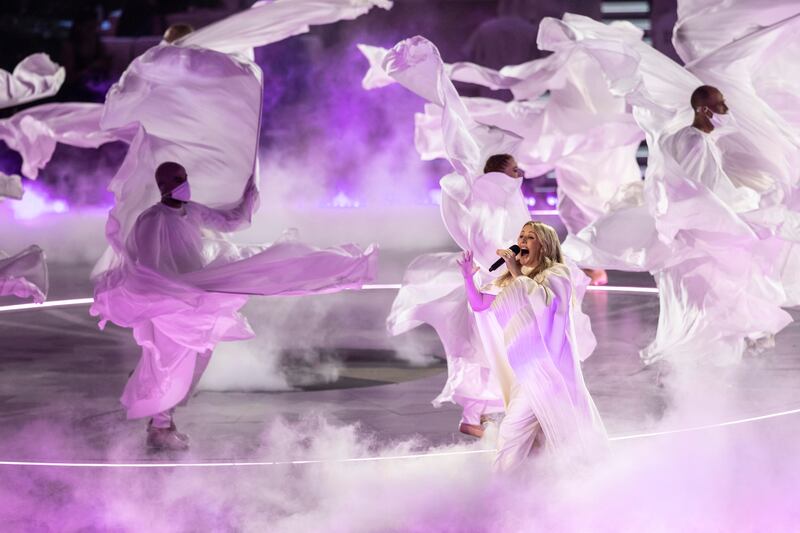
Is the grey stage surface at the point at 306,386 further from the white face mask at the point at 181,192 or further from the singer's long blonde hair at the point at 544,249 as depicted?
the singer's long blonde hair at the point at 544,249

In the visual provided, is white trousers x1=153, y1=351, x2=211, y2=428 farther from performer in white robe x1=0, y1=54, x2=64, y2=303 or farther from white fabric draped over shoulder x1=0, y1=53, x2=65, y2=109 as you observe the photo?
white fabric draped over shoulder x1=0, y1=53, x2=65, y2=109

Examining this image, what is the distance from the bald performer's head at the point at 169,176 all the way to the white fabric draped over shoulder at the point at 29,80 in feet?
5.89

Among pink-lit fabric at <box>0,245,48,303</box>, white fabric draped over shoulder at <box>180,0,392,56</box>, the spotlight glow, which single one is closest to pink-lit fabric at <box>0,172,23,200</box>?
pink-lit fabric at <box>0,245,48,303</box>

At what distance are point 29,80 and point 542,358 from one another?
4.03m

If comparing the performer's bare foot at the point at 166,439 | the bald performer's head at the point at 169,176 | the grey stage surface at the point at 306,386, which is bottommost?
the grey stage surface at the point at 306,386

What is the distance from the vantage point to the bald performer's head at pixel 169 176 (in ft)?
19.6

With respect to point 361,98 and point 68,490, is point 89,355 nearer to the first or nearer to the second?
point 68,490

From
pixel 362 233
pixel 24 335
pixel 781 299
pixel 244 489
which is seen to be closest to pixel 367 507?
pixel 244 489

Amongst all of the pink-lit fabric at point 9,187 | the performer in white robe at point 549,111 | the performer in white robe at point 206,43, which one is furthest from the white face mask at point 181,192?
the performer in white robe at point 549,111

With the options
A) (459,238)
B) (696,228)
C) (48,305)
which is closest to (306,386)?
(459,238)

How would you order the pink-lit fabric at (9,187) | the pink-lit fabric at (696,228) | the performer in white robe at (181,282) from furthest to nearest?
the pink-lit fabric at (9,187) → the pink-lit fabric at (696,228) → the performer in white robe at (181,282)

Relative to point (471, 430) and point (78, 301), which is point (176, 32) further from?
point (78, 301)

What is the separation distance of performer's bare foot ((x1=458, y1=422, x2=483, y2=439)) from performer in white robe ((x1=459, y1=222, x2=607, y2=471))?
1012mm

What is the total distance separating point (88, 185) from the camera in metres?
17.9
